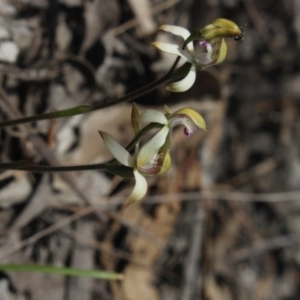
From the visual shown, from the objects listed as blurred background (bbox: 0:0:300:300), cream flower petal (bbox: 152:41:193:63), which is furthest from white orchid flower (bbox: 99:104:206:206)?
blurred background (bbox: 0:0:300:300)

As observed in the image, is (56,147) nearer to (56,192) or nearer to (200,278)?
(56,192)

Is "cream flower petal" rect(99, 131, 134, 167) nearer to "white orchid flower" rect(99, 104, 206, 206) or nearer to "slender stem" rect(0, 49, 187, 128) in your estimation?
"white orchid flower" rect(99, 104, 206, 206)

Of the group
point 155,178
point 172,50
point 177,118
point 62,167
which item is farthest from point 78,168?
point 155,178

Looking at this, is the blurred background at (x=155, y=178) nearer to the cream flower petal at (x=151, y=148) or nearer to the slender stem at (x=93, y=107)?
the slender stem at (x=93, y=107)

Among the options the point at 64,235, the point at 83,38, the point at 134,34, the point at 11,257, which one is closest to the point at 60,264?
the point at 64,235

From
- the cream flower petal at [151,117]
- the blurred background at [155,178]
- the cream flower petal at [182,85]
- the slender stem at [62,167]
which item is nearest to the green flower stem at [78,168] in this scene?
the slender stem at [62,167]

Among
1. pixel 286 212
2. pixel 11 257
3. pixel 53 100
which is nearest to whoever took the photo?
pixel 11 257
